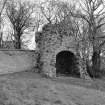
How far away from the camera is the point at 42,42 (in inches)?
497

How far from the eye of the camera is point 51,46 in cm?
1190

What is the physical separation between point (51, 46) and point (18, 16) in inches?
456

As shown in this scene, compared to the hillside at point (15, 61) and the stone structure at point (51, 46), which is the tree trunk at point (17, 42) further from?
the stone structure at point (51, 46)

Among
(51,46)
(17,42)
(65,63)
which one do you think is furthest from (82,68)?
(17,42)

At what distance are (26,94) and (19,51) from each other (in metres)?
6.90

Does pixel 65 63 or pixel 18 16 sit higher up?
pixel 18 16

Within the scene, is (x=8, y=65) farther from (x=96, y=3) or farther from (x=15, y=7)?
(x=15, y=7)

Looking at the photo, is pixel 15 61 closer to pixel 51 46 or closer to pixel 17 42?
pixel 51 46

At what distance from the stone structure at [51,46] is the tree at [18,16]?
30.5 ft

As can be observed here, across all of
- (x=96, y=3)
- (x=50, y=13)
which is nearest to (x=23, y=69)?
(x=96, y=3)

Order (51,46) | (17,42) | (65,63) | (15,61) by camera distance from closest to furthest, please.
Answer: (51,46), (15,61), (65,63), (17,42)

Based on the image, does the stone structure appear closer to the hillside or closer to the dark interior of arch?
the hillside

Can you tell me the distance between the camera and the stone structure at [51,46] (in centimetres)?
1155

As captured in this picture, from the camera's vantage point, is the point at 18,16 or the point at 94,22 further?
the point at 18,16
